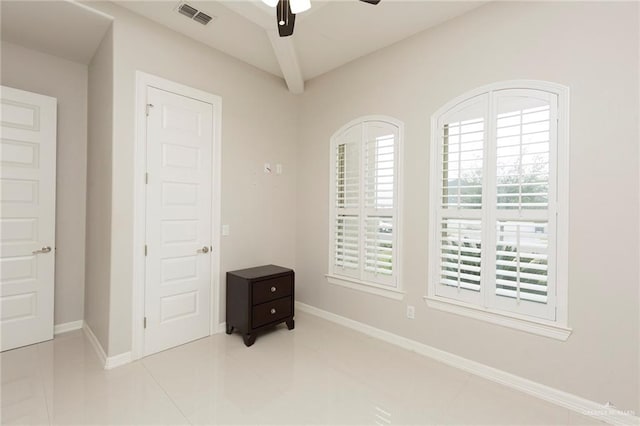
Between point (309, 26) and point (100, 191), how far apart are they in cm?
249

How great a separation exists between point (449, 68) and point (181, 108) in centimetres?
253

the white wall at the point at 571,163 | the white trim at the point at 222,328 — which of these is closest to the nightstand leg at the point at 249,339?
the white trim at the point at 222,328

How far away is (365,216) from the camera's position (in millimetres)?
3336

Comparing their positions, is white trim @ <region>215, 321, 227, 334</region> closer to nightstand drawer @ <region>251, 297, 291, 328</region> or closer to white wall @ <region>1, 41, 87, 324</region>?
nightstand drawer @ <region>251, 297, 291, 328</region>

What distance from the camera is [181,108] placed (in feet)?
9.64

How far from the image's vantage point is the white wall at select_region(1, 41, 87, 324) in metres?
3.14

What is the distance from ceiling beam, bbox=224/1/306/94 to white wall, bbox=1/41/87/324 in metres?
2.09

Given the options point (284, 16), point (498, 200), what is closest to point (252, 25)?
point (284, 16)

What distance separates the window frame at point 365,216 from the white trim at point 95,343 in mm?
2300

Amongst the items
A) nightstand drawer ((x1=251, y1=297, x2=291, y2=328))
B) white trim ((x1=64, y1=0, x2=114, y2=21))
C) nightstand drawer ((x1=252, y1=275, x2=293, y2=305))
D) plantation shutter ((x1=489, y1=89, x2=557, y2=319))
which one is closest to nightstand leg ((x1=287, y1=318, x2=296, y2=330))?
nightstand drawer ((x1=251, y1=297, x2=291, y2=328))

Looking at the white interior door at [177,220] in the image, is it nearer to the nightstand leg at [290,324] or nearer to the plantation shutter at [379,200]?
the nightstand leg at [290,324]

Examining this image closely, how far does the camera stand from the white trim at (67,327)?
3.19 meters

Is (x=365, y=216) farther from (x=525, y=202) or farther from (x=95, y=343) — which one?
(x=95, y=343)

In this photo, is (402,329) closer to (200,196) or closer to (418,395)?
(418,395)
